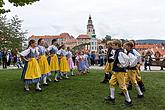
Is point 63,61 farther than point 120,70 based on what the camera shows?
Yes

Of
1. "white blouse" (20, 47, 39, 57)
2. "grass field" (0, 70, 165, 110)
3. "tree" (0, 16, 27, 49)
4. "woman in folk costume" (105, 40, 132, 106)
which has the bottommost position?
"grass field" (0, 70, 165, 110)

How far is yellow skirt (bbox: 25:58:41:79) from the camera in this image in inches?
439

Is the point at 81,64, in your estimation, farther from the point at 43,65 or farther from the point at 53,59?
the point at 43,65

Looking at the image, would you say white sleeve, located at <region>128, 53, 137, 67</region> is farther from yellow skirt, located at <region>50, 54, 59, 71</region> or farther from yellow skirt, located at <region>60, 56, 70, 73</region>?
yellow skirt, located at <region>60, 56, 70, 73</region>

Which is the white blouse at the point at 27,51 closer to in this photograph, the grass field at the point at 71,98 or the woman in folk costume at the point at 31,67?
the woman in folk costume at the point at 31,67

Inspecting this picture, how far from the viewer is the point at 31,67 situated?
11.2m

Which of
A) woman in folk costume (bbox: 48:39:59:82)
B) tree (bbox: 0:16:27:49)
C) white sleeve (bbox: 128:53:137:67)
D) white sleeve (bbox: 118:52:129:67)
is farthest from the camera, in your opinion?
tree (bbox: 0:16:27:49)

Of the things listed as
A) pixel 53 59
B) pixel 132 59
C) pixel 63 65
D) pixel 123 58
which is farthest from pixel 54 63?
pixel 123 58

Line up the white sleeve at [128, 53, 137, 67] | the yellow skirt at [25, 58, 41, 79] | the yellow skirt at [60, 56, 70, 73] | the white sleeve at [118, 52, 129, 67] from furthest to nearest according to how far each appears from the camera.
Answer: the yellow skirt at [60, 56, 70, 73], the yellow skirt at [25, 58, 41, 79], the white sleeve at [128, 53, 137, 67], the white sleeve at [118, 52, 129, 67]

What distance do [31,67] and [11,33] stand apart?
4698cm

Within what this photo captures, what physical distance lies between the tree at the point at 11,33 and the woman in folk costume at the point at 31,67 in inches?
1645

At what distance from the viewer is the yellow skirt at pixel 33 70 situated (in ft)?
36.6

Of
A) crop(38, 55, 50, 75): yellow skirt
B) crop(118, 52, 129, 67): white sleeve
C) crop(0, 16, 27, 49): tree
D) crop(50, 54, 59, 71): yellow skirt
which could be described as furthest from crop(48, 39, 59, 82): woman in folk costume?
crop(0, 16, 27, 49): tree

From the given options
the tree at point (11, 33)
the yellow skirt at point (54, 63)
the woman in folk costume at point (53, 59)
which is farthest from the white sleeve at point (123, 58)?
the tree at point (11, 33)
